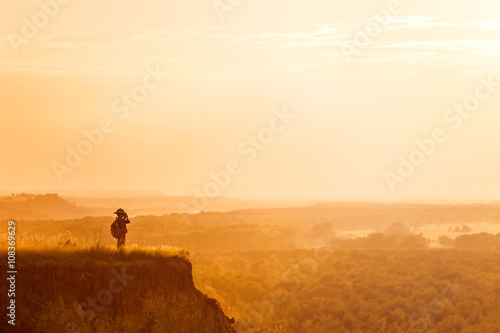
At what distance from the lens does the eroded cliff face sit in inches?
1009

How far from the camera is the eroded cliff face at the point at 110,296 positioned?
25625mm

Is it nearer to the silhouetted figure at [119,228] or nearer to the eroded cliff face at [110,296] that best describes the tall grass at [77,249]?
the eroded cliff face at [110,296]

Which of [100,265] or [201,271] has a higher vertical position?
[201,271]

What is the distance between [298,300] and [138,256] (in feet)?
270

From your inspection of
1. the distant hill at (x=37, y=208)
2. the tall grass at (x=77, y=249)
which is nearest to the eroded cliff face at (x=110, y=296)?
the tall grass at (x=77, y=249)

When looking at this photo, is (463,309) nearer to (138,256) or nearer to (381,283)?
(381,283)

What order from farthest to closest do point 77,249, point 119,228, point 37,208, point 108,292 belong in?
point 37,208
point 119,228
point 77,249
point 108,292

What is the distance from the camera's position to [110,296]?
27953mm

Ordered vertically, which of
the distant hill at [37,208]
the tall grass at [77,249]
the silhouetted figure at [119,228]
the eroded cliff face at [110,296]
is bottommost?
the eroded cliff face at [110,296]

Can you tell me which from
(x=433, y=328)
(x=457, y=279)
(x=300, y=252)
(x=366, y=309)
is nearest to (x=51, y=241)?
(x=433, y=328)

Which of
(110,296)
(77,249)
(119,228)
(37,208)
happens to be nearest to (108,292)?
(110,296)

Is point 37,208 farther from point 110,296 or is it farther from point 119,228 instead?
point 110,296

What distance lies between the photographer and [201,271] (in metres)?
113

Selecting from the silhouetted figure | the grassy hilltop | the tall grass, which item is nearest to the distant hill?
the silhouetted figure
